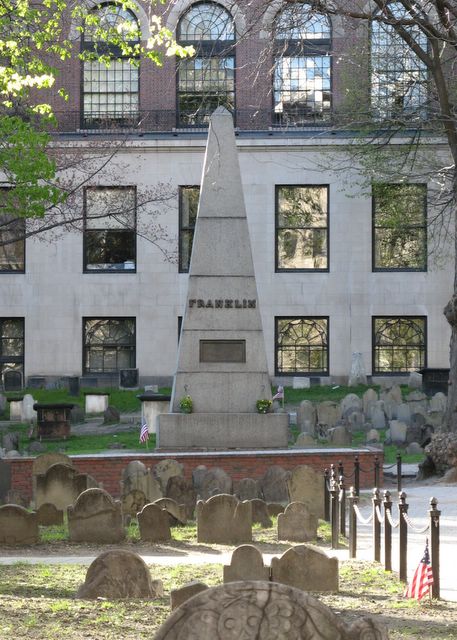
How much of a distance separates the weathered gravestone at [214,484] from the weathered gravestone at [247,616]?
47.6 ft

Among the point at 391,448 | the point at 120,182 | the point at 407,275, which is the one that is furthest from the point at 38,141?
the point at 407,275

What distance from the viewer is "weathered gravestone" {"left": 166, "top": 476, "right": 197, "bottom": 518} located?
20.2 metres

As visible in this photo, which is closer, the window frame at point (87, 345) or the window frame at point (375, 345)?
the window frame at point (375, 345)

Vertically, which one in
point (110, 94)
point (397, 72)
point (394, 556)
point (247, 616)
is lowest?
point (394, 556)

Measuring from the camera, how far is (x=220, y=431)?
26.1 m

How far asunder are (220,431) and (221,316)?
7.36 feet

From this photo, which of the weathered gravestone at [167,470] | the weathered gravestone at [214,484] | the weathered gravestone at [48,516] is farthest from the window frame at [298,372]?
the weathered gravestone at [48,516]

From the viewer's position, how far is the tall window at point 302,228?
49844 mm

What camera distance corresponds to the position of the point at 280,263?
4981 centimetres

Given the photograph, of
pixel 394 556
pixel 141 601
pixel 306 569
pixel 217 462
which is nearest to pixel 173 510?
pixel 394 556

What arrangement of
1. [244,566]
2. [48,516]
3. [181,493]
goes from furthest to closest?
[181,493], [48,516], [244,566]

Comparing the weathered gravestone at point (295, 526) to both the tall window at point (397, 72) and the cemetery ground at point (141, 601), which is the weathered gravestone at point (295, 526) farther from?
the tall window at point (397, 72)

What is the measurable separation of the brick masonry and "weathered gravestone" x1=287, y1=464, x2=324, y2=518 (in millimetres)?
4402

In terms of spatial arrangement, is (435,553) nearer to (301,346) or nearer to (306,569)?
(306,569)
